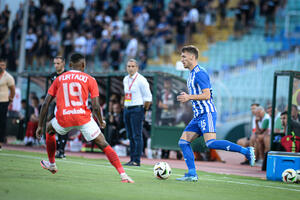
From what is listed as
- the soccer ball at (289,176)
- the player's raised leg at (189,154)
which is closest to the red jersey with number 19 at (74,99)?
the player's raised leg at (189,154)

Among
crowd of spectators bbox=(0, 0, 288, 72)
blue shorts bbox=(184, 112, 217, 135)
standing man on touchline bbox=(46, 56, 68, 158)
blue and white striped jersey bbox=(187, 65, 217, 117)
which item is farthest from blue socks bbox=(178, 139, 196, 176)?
crowd of spectators bbox=(0, 0, 288, 72)

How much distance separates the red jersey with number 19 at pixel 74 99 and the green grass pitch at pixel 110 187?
0.86m

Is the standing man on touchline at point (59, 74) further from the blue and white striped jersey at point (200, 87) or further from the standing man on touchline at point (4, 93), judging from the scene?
the blue and white striped jersey at point (200, 87)

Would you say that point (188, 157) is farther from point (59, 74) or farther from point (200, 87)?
point (59, 74)

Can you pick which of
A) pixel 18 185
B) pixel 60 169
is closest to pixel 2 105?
pixel 60 169

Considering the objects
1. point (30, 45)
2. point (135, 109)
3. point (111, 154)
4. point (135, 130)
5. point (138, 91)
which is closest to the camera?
point (111, 154)

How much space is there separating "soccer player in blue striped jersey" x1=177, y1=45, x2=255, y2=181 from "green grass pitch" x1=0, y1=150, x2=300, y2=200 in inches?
22.1

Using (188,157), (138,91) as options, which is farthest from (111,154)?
(138,91)

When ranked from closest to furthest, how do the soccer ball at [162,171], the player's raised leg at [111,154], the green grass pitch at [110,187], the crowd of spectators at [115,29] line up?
the green grass pitch at [110,187]
the player's raised leg at [111,154]
the soccer ball at [162,171]
the crowd of spectators at [115,29]

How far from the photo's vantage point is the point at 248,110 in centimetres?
2120

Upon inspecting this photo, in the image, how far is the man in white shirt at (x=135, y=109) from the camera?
12.8 meters

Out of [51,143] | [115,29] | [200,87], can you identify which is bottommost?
[51,143]

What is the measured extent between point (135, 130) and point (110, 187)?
509cm

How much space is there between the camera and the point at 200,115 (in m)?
9.38
